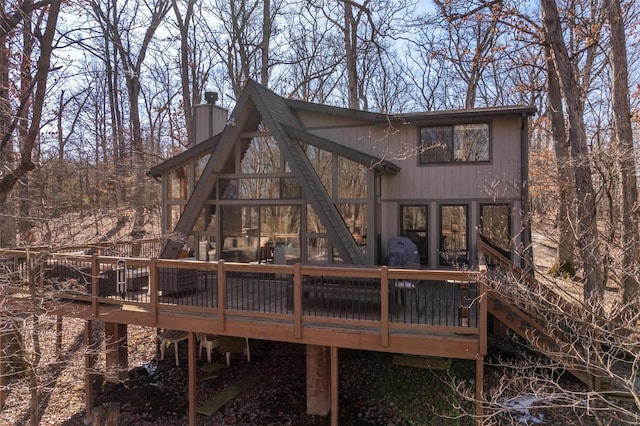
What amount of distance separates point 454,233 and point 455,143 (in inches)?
89.9

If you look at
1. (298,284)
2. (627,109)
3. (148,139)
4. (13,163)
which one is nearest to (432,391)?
(298,284)

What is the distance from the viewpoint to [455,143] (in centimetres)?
1071

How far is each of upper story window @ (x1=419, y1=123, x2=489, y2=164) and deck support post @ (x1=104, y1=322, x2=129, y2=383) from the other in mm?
8325

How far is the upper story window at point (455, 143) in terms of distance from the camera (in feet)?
34.7

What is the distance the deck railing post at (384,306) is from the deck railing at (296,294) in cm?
2

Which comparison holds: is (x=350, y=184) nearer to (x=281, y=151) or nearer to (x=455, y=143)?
(x=281, y=151)

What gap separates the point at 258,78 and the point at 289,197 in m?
14.6

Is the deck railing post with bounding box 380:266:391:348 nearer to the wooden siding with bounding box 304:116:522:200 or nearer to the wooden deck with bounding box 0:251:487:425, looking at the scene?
the wooden deck with bounding box 0:251:487:425

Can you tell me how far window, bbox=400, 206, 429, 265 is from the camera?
1086 centimetres

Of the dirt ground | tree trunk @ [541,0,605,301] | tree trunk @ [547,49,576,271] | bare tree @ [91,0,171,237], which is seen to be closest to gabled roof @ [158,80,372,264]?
the dirt ground

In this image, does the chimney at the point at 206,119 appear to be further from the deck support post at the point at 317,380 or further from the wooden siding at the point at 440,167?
the deck support post at the point at 317,380

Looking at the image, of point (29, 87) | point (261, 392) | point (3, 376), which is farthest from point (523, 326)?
point (29, 87)

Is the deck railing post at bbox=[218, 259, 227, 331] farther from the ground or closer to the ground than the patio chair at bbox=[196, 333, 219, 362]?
farther from the ground

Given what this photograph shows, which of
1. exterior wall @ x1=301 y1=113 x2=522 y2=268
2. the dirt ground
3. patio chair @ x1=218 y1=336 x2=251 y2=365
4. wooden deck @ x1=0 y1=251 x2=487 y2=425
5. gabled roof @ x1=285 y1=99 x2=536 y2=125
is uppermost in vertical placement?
gabled roof @ x1=285 y1=99 x2=536 y2=125
